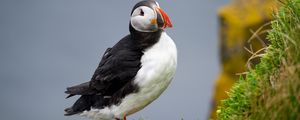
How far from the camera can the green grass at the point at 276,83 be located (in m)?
4.87

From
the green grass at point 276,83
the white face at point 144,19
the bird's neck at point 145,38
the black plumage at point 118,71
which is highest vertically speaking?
the white face at point 144,19

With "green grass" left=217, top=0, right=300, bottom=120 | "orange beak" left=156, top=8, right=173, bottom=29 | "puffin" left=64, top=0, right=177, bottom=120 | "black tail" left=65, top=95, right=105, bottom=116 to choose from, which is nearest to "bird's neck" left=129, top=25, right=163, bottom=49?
"puffin" left=64, top=0, right=177, bottom=120

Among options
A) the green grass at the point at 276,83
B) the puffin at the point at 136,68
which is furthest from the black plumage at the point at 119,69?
the green grass at the point at 276,83

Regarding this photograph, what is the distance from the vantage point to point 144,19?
6613 mm

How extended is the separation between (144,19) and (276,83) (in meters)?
1.78

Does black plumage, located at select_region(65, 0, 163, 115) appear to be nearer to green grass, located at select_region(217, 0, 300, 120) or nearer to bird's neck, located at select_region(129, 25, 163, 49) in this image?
bird's neck, located at select_region(129, 25, 163, 49)

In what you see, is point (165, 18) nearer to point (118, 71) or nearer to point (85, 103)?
point (118, 71)

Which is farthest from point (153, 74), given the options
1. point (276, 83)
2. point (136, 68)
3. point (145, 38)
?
point (276, 83)

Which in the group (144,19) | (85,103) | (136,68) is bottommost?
(85,103)

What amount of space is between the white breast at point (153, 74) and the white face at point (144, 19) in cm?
19

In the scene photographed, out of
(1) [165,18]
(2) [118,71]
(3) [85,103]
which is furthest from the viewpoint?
(3) [85,103]

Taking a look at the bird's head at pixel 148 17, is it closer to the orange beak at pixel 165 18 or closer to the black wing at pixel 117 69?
the orange beak at pixel 165 18

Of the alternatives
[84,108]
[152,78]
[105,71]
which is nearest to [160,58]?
[152,78]

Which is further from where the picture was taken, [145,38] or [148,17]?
[145,38]
